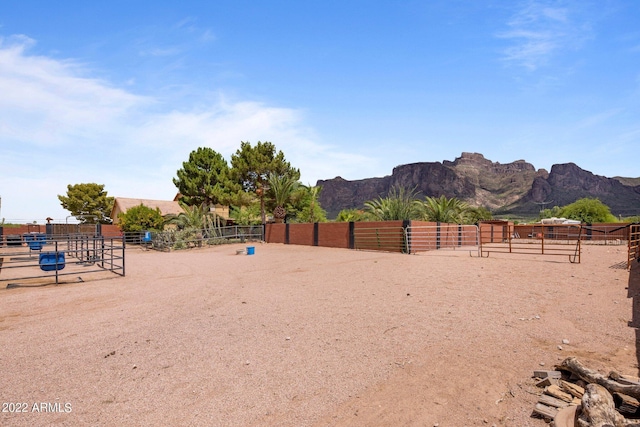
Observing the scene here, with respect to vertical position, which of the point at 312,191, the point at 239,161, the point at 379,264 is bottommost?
the point at 379,264

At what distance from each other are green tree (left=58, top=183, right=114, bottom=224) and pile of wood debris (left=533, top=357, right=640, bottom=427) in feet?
221

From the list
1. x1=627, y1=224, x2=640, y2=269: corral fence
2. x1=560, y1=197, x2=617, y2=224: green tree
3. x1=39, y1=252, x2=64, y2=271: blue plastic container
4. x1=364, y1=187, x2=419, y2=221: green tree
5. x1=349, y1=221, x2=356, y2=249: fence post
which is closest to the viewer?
x1=39, y1=252, x2=64, y2=271: blue plastic container

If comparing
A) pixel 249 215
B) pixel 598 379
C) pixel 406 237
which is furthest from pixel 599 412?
pixel 249 215

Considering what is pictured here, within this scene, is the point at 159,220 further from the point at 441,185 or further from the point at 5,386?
the point at 441,185

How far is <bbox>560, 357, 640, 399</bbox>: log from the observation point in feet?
10.5

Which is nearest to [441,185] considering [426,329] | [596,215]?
[596,215]

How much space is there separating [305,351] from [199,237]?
2477 cm

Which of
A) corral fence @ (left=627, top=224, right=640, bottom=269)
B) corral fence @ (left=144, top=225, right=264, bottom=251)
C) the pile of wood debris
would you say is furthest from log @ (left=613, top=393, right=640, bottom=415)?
corral fence @ (left=144, top=225, right=264, bottom=251)

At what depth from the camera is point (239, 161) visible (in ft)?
123

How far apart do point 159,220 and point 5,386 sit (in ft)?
117

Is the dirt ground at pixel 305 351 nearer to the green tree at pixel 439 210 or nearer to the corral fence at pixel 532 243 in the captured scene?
the corral fence at pixel 532 243

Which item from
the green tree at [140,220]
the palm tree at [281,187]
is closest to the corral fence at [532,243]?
the palm tree at [281,187]

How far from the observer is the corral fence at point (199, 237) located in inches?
1069

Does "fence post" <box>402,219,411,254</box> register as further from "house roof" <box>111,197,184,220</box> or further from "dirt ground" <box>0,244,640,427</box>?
"house roof" <box>111,197,184,220</box>
